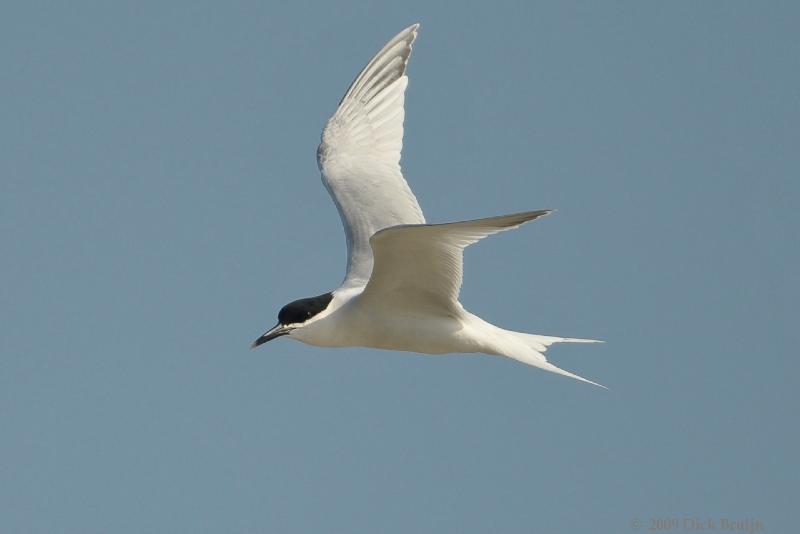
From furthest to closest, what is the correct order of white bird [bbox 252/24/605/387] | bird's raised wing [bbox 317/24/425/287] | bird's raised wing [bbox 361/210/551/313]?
bird's raised wing [bbox 317/24/425/287], white bird [bbox 252/24/605/387], bird's raised wing [bbox 361/210/551/313]

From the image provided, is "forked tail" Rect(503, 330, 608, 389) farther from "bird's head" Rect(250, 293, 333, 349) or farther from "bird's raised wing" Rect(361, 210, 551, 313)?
"bird's head" Rect(250, 293, 333, 349)

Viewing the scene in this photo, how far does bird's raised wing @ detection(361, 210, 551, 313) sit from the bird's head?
368mm

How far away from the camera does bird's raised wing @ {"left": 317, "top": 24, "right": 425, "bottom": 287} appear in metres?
10.7

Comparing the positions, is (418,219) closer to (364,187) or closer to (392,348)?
(364,187)

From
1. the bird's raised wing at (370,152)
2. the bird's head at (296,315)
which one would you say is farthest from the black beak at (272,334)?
the bird's raised wing at (370,152)

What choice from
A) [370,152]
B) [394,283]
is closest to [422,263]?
[394,283]

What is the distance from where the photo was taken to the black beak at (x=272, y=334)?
9167mm

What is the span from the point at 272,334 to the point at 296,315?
0.69 ft

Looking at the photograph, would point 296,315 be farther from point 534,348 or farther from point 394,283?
point 534,348

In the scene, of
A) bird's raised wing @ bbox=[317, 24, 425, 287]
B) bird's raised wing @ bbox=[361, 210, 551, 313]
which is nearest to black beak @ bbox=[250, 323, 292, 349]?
bird's raised wing @ bbox=[361, 210, 551, 313]

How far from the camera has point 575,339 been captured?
9734 millimetres

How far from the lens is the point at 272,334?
30.4ft

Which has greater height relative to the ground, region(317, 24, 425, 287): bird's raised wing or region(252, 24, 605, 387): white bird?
region(317, 24, 425, 287): bird's raised wing

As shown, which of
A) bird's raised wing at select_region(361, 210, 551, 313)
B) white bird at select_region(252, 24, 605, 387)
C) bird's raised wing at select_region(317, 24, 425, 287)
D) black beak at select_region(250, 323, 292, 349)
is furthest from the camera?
bird's raised wing at select_region(317, 24, 425, 287)
